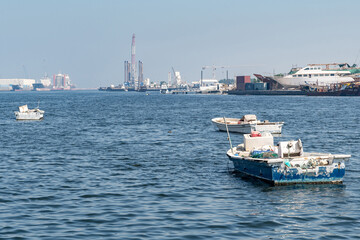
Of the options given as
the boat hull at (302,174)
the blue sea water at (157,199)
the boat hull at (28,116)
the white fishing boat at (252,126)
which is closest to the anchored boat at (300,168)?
the boat hull at (302,174)

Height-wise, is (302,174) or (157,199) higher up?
(302,174)

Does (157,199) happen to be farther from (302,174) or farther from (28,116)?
(28,116)

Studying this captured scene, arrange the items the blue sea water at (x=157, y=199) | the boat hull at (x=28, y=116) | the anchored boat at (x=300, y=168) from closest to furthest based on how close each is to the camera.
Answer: the blue sea water at (x=157, y=199) → the anchored boat at (x=300, y=168) → the boat hull at (x=28, y=116)

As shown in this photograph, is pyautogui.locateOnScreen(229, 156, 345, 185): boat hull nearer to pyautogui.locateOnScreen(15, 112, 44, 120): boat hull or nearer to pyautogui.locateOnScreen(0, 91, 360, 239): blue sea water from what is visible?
pyautogui.locateOnScreen(0, 91, 360, 239): blue sea water

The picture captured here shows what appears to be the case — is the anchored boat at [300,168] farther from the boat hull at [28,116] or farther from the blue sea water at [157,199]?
the boat hull at [28,116]

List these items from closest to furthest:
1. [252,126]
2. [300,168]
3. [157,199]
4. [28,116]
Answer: [157,199]
[300,168]
[252,126]
[28,116]

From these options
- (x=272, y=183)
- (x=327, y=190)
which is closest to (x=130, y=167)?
(x=272, y=183)

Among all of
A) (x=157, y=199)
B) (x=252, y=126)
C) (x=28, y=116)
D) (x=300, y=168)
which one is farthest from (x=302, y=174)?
(x=28, y=116)

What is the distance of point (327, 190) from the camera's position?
92.6 feet

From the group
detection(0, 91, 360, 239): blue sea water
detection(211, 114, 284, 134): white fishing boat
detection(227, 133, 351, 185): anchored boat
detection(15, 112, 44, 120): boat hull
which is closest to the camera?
detection(0, 91, 360, 239): blue sea water

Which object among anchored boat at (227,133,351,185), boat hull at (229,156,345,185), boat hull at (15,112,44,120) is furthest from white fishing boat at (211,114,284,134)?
boat hull at (15,112,44,120)

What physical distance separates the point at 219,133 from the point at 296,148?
109ft

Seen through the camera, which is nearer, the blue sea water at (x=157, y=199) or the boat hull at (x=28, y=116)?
the blue sea water at (x=157, y=199)

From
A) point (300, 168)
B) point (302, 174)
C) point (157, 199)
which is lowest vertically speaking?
point (157, 199)
